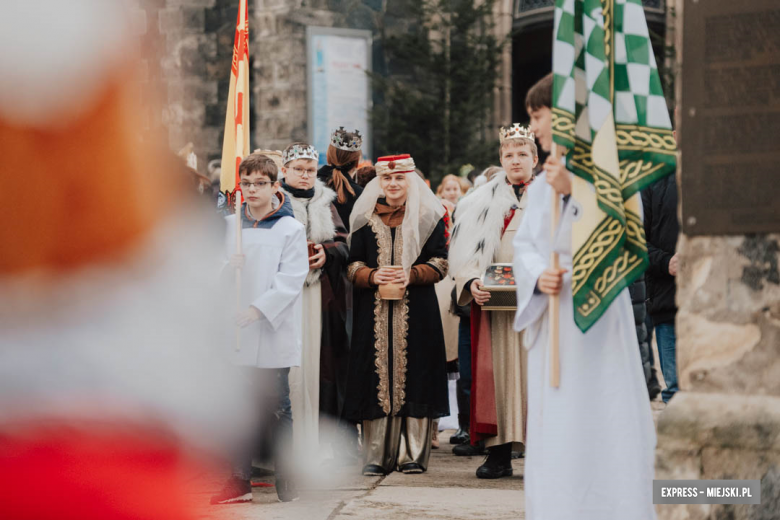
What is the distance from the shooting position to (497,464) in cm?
620

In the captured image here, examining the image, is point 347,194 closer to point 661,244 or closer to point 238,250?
point 238,250

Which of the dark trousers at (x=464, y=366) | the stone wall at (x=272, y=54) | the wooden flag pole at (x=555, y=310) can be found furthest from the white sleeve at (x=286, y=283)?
the stone wall at (x=272, y=54)

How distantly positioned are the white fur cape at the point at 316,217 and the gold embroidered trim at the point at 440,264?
702mm

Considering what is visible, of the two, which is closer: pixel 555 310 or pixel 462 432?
pixel 555 310

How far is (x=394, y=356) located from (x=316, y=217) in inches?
41.9

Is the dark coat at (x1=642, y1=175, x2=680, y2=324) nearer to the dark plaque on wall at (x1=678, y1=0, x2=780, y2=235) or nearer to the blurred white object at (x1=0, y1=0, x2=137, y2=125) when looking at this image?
the dark plaque on wall at (x1=678, y1=0, x2=780, y2=235)

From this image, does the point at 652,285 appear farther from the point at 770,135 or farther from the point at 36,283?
the point at 36,283

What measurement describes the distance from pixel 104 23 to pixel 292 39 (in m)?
13.9

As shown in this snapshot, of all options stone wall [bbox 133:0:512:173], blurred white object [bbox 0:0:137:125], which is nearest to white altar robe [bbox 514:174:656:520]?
blurred white object [bbox 0:0:137:125]

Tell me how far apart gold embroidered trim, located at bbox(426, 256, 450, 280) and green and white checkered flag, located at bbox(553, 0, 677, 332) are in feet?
8.58

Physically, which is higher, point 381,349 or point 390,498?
point 381,349

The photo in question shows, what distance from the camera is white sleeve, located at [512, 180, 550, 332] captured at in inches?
159

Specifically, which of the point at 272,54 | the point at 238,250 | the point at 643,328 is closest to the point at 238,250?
the point at 238,250

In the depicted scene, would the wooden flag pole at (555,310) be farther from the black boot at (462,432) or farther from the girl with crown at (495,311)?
the black boot at (462,432)
